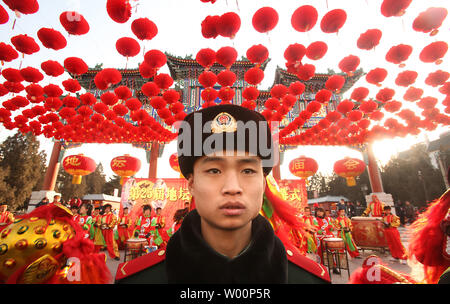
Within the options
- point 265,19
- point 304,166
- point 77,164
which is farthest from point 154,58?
point 304,166

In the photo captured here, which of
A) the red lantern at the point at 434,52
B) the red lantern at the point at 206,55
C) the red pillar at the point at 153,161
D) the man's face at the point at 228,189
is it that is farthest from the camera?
the red pillar at the point at 153,161

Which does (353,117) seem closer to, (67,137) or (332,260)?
(332,260)

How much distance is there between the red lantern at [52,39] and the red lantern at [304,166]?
8405mm

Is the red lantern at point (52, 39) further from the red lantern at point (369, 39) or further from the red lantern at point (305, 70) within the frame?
the red lantern at point (369, 39)

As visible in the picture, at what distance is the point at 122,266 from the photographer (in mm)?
1205

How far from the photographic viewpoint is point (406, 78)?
4.08m

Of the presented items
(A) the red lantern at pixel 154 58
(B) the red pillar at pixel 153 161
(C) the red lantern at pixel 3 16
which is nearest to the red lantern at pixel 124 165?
(B) the red pillar at pixel 153 161

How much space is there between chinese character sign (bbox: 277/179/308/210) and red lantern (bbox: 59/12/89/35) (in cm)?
886

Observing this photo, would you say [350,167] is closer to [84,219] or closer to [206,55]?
[206,55]

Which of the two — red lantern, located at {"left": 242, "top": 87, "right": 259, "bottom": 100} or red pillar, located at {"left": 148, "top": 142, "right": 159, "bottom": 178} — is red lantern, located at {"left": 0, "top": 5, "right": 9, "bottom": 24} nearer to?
red lantern, located at {"left": 242, "top": 87, "right": 259, "bottom": 100}

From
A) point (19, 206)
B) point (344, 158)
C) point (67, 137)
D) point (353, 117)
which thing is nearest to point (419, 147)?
point (344, 158)

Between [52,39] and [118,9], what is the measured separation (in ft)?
4.43

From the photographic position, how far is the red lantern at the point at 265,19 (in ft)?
9.42

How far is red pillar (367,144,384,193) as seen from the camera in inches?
474
